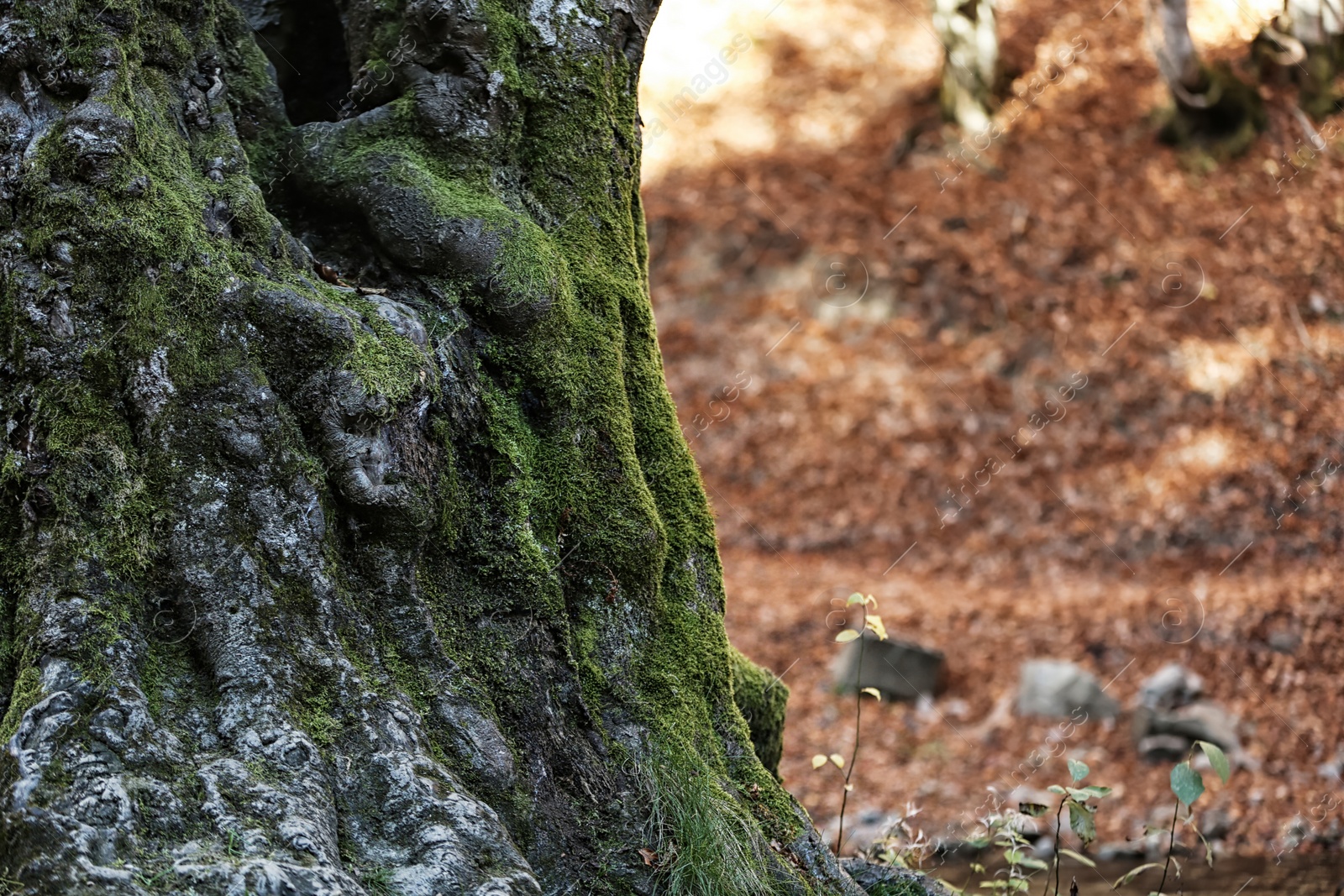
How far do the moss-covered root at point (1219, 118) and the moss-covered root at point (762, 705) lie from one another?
32.0 ft

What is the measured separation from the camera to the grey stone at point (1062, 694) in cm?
689

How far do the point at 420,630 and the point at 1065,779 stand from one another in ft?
17.0

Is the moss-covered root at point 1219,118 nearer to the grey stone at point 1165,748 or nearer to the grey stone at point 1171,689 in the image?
the grey stone at point 1171,689

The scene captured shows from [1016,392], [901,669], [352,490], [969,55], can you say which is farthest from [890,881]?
[969,55]

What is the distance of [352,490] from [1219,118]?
11489mm

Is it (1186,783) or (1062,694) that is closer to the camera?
(1186,783)

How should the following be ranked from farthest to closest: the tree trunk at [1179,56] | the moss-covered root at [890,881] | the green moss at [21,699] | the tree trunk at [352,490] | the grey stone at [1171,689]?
the tree trunk at [1179,56]
the grey stone at [1171,689]
the moss-covered root at [890,881]
the tree trunk at [352,490]
the green moss at [21,699]

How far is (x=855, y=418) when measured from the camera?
10.5 metres

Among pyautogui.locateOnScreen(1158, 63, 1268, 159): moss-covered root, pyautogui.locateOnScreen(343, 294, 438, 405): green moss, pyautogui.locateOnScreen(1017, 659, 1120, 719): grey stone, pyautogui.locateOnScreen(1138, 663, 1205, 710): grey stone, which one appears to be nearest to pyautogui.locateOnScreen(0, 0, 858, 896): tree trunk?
pyautogui.locateOnScreen(343, 294, 438, 405): green moss

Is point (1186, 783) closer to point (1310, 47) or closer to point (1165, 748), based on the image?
point (1165, 748)

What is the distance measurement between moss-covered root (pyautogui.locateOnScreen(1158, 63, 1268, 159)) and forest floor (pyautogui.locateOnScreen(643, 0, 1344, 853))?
0.18 meters

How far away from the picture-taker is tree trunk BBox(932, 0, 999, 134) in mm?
12039

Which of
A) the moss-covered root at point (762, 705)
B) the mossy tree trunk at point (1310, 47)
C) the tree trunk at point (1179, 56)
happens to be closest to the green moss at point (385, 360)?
the moss-covered root at point (762, 705)

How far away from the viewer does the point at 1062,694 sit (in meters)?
6.93
